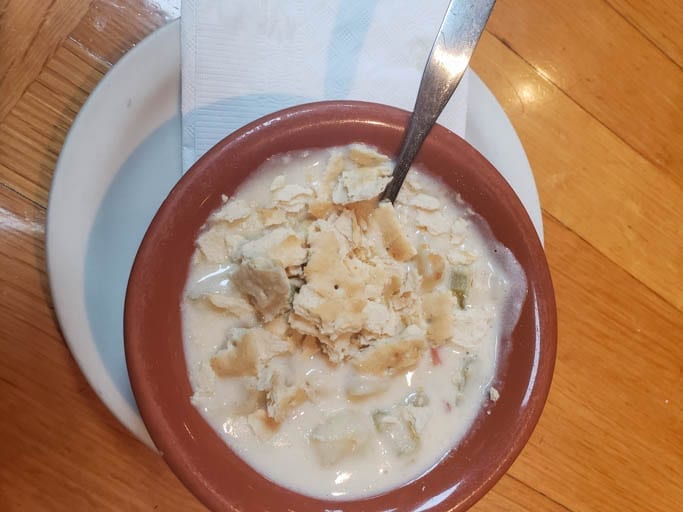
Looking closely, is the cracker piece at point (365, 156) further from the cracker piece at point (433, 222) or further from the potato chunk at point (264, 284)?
the potato chunk at point (264, 284)

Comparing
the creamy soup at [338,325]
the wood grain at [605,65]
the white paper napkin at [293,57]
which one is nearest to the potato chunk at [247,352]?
the creamy soup at [338,325]

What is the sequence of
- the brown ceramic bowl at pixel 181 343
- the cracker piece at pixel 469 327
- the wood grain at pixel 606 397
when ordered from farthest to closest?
the wood grain at pixel 606 397 → the cracker piece at pixel 469 327 → the brown ceramic bowl at pixel 181 343

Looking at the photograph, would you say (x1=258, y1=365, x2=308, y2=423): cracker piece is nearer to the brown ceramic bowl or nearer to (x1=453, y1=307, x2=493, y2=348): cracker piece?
the brown ceramic bowl

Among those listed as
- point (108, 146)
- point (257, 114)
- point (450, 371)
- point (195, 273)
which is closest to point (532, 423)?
point (450, 371)

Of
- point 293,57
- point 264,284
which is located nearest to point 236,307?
point 264,284

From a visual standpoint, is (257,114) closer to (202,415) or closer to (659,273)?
(202,415)

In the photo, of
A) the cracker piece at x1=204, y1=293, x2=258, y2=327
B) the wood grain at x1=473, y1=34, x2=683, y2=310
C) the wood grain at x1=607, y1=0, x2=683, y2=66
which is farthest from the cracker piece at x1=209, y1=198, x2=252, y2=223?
the wood grain at x1=607, y1=0, x2=683, y2=66
